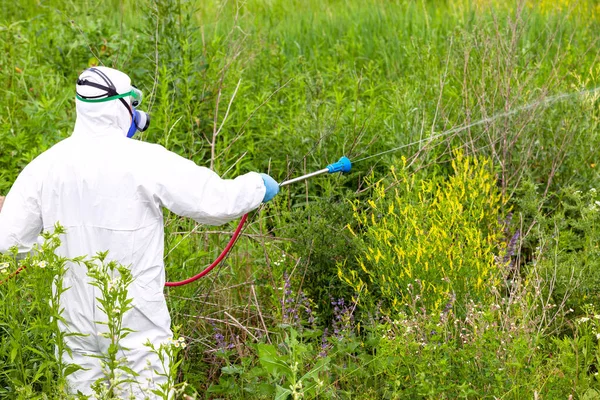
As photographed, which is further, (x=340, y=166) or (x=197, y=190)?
(x=340, y=166)

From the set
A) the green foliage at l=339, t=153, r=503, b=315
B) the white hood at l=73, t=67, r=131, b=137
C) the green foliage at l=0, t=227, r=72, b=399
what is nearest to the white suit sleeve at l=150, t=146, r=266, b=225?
the white hood at l=73, t=67, r=131, b=137

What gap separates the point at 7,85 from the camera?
6.39 m

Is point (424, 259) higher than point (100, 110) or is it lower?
lower

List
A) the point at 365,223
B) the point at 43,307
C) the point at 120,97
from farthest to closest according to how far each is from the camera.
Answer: the point at 365,223, the point at 120,97, the point at 43,307

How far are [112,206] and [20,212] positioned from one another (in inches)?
14.5

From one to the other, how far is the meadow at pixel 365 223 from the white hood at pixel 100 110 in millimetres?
449

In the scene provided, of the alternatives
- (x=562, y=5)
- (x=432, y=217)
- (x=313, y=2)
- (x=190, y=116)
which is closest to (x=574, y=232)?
(x=432, y=217)

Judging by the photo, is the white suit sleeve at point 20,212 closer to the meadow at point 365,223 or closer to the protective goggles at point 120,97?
the meadow at point 365,223

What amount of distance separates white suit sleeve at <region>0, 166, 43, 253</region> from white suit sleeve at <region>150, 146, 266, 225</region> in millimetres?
477

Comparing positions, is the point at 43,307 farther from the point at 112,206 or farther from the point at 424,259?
the point at 424,259

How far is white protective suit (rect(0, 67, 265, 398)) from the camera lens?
3248 millimetres

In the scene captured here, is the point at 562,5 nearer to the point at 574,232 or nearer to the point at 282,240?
the point at 574,232

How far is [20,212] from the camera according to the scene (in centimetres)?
334

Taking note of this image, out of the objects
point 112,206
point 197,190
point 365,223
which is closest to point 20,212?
point 112,206
